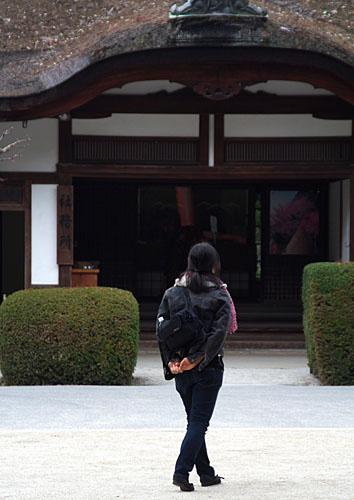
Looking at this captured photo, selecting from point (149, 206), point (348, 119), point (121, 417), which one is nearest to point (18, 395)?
point (121, 417)

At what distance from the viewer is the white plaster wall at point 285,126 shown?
47.0ft

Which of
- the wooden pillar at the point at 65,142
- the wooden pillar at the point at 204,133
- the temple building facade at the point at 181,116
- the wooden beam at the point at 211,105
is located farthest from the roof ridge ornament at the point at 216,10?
the wooden pillar at the point at 65,142

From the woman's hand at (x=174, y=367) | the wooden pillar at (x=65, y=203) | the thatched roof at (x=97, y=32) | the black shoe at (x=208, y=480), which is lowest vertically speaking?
the black shoe at (x=208, y=480)

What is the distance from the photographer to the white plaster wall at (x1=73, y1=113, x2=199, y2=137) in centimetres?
1428

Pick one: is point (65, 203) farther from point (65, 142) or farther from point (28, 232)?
point (65, 142)

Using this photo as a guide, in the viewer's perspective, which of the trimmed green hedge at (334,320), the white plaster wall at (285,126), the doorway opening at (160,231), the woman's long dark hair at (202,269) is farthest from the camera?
the doorway opening at (160,231)

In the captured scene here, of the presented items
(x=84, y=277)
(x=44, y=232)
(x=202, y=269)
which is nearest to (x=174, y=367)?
(x=202, y=269)

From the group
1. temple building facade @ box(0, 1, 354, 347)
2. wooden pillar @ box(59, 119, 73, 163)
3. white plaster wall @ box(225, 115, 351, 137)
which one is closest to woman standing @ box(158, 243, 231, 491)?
temple building facade @ box(0, 1, 354, 347)

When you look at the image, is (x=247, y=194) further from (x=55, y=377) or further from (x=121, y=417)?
(x=121, y=417)

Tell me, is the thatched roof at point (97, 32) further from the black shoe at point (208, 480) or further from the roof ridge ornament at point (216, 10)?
the black shoe at point (208, 480)

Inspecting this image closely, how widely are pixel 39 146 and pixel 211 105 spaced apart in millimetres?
2984

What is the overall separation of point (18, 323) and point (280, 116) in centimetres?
631

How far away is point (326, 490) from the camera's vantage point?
222 inches

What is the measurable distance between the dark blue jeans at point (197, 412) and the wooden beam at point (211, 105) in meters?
8.94
